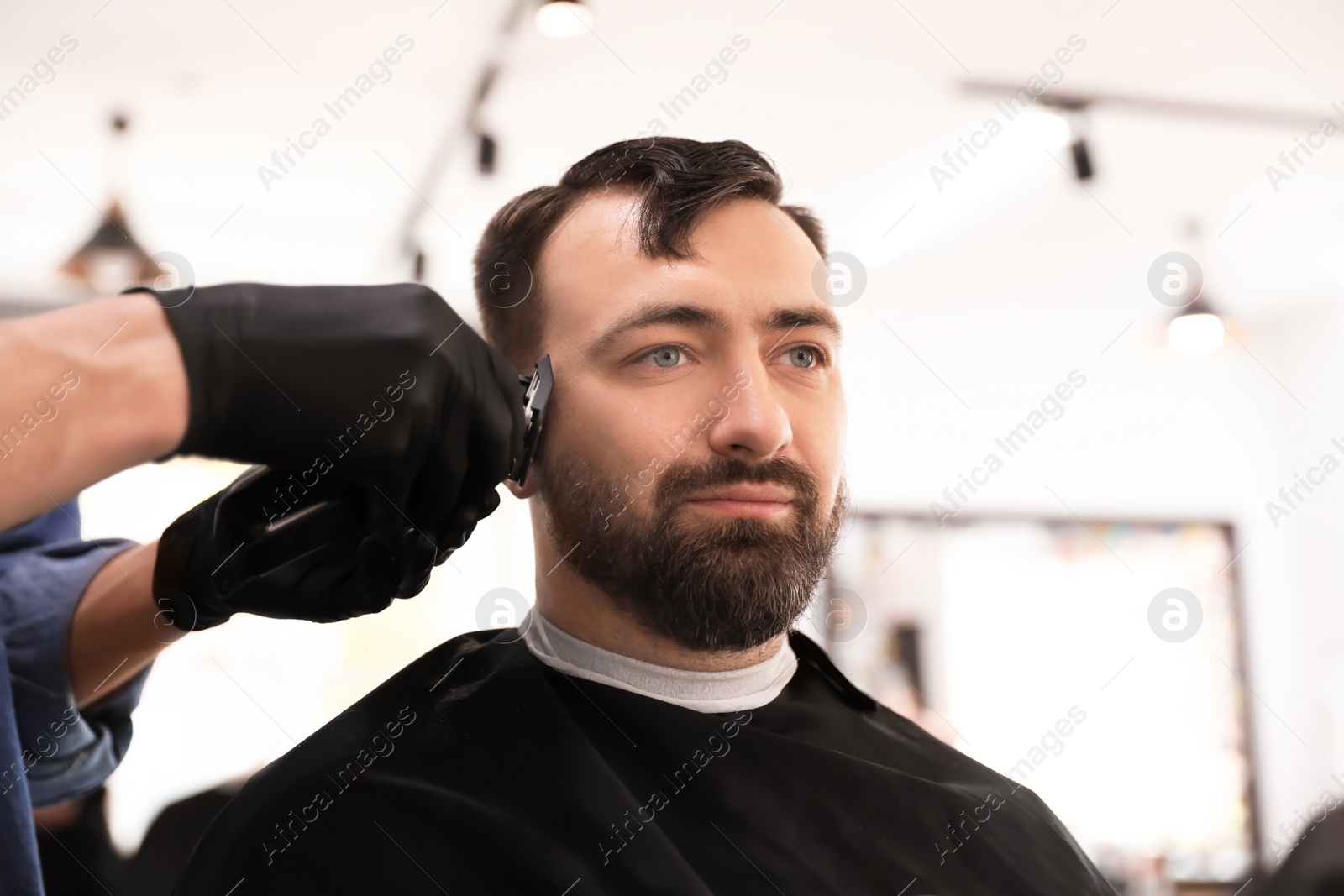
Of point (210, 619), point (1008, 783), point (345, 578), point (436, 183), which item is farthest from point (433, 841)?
point (436, 183)

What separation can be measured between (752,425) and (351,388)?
67 cm

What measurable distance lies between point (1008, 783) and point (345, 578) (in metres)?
1.13

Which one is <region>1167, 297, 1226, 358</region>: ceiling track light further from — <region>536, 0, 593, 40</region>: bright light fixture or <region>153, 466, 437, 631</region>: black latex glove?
<region>153, 466, 437, 631</region>: black latex glove

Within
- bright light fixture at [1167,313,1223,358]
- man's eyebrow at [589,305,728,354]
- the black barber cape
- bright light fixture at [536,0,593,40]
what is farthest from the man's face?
bright light fixture at [1167,313,1223,358]

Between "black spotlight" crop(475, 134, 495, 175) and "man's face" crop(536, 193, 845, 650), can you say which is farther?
"black spotlight" crop(475, 134, 495, 175)

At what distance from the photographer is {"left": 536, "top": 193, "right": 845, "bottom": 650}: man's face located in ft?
4.65

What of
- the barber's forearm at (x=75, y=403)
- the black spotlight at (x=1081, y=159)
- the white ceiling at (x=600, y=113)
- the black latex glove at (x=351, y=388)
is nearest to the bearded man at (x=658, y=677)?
the black latex glove at (x=351, y=388)

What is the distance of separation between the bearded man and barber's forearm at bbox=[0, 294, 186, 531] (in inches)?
26.2

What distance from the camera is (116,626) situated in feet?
4.52

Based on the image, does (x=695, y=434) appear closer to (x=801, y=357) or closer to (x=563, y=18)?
(x=801, y=357)

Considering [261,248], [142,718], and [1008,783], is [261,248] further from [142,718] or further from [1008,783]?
[1008,783]

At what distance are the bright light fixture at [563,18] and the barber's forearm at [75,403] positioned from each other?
2.44m

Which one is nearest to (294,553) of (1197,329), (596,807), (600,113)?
(596,807)

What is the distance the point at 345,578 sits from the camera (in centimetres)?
118
